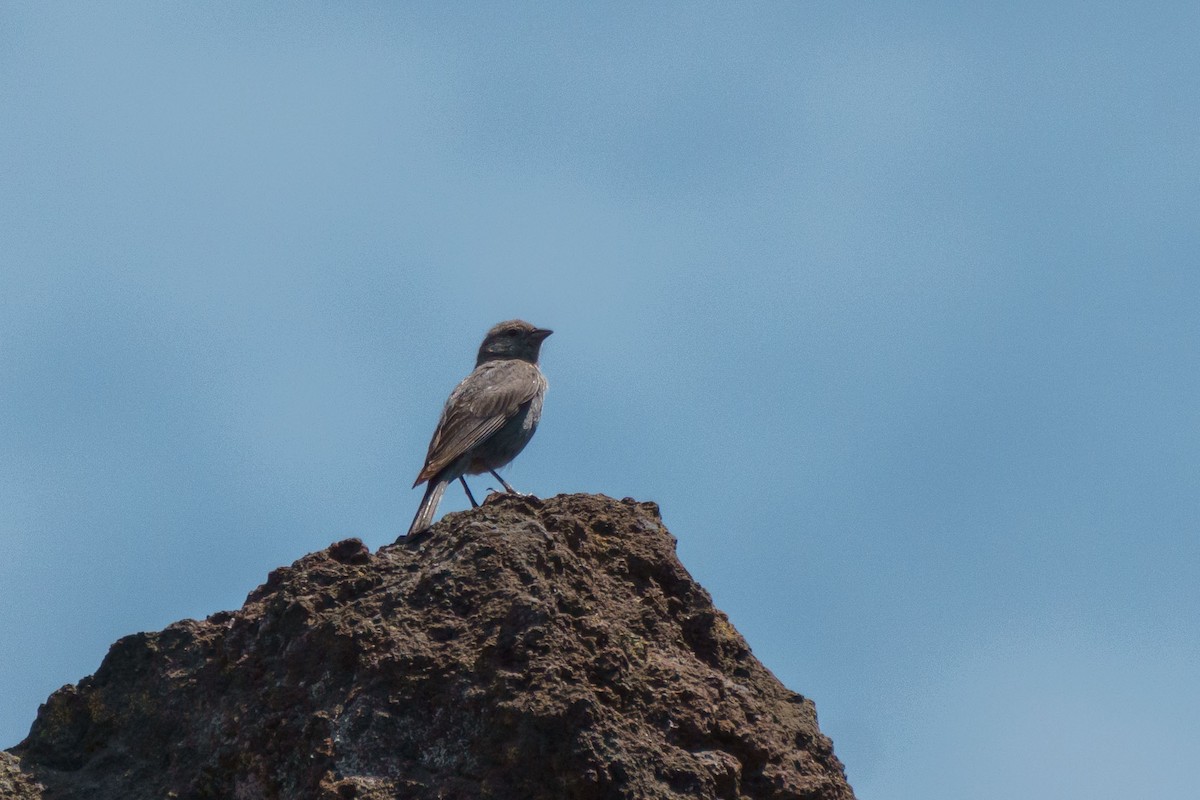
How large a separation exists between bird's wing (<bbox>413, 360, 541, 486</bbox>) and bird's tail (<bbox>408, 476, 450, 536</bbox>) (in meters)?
0.09

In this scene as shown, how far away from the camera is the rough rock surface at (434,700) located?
4812mm

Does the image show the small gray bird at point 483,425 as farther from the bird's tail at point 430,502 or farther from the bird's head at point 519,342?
the bird's head at point 519,342

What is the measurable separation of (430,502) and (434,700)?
5.40m

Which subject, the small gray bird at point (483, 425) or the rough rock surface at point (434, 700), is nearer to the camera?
the rough rock surface at point (434, 700)

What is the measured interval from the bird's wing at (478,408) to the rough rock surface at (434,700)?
16.8 feet

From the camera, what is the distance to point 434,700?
4961 mm

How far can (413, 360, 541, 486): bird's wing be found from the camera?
10.9m

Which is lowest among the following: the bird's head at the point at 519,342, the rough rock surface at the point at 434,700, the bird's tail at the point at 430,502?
the rough rock surface at the point at 434,700

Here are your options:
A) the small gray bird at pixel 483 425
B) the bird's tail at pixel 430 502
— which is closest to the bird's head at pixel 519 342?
the small gray bird at pixel 483 425

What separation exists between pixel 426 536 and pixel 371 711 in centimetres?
102

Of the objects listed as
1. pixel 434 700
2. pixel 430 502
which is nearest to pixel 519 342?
pixel 430 502

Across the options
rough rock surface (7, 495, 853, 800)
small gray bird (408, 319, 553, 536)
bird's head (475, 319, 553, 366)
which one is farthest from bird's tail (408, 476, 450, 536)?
rough rock surface (7, 495, 853, 800)

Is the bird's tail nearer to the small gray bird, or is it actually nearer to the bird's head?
the small gray bird

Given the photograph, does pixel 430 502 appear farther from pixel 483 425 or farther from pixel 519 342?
pixel 519 342
